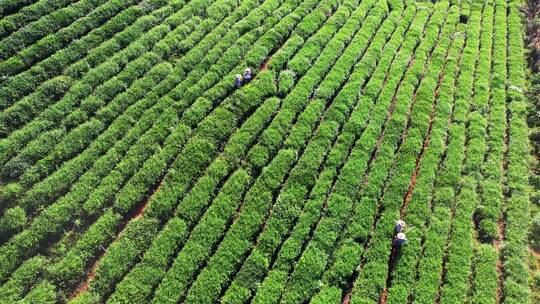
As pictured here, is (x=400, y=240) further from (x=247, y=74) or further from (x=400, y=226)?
(x=247, y=74)

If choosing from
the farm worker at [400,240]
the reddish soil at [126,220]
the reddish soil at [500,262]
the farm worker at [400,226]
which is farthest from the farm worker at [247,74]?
the reddish soil at [500,262]

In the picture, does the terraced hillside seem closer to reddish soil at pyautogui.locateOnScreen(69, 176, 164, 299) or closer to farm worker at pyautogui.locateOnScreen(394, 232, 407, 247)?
reddish soil at pyautogui.locateOnScreen(69, 176, 164, 299)

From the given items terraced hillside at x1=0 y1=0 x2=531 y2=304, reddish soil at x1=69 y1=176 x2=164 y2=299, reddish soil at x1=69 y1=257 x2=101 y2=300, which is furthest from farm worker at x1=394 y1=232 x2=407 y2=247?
reddish soil at x1=69 y1=257 x2=101 y2=300

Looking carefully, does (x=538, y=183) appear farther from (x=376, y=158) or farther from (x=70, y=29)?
(x=70, y=29)

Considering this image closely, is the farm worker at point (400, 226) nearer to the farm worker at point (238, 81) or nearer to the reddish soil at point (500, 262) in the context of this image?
the reddish soil at point (500, 262)

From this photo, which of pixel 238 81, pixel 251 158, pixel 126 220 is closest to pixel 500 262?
pixel 251 158

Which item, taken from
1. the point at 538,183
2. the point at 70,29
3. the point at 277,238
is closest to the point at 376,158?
the point at 277,238
